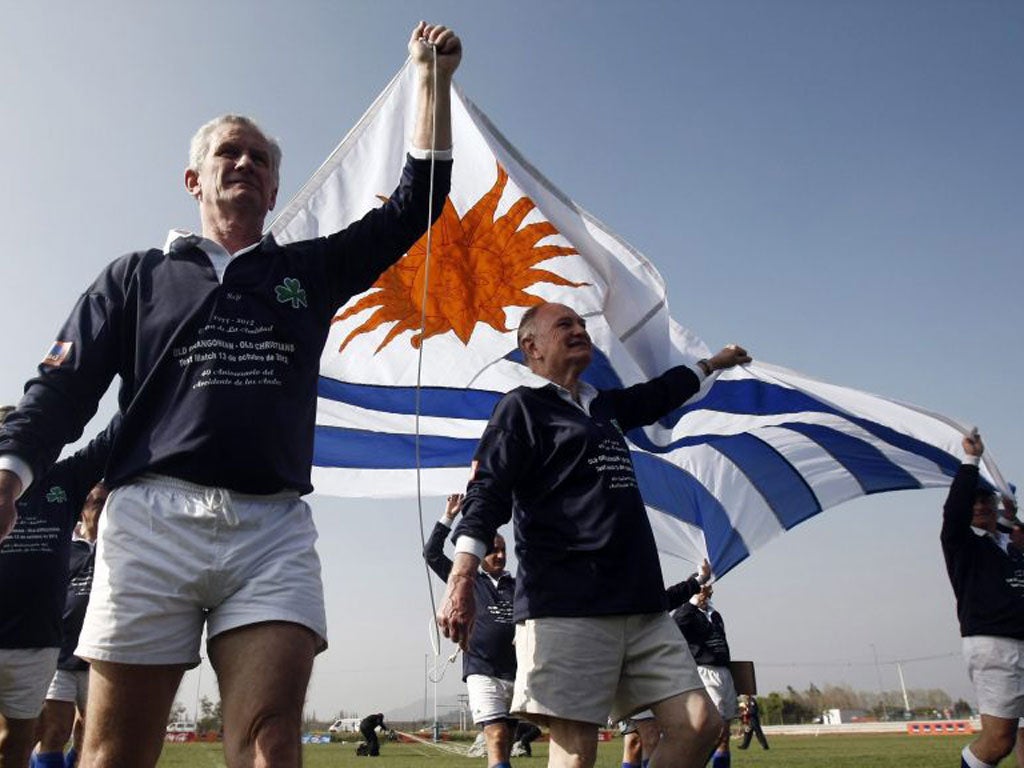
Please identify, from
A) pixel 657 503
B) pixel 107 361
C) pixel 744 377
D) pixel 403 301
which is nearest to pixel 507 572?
pixel 657 503

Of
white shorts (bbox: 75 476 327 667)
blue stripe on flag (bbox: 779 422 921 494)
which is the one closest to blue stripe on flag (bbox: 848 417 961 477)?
blue stripe on flag (bbox: 779 422 921 494)

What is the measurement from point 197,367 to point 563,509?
6.36 ft

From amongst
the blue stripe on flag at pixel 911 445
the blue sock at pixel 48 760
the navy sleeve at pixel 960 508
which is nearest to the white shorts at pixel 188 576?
the blue sock at pixel 48 760

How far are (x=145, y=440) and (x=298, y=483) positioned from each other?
43 centimetres

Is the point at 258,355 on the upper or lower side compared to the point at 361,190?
lower

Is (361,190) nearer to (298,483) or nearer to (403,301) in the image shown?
(403,301)

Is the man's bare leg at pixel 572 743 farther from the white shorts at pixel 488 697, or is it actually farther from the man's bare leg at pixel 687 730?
the white shorts at pixel 488 697

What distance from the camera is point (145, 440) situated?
271cm

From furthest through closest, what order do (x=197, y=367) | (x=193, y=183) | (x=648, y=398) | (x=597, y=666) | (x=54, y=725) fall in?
1. (x=54, y=725)
2. (x=648, y=398)
3. (x=597, y=666)
4. (x=193, y=183)
5. (x=197, y=367)

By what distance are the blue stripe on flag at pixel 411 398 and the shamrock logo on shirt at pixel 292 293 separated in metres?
3.50

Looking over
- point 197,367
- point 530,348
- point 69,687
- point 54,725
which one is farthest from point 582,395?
point 54,725

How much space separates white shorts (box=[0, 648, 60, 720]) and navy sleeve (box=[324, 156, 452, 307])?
358 cm

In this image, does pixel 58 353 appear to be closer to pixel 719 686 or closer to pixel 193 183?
pixel 193 183

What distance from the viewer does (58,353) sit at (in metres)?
2.79
